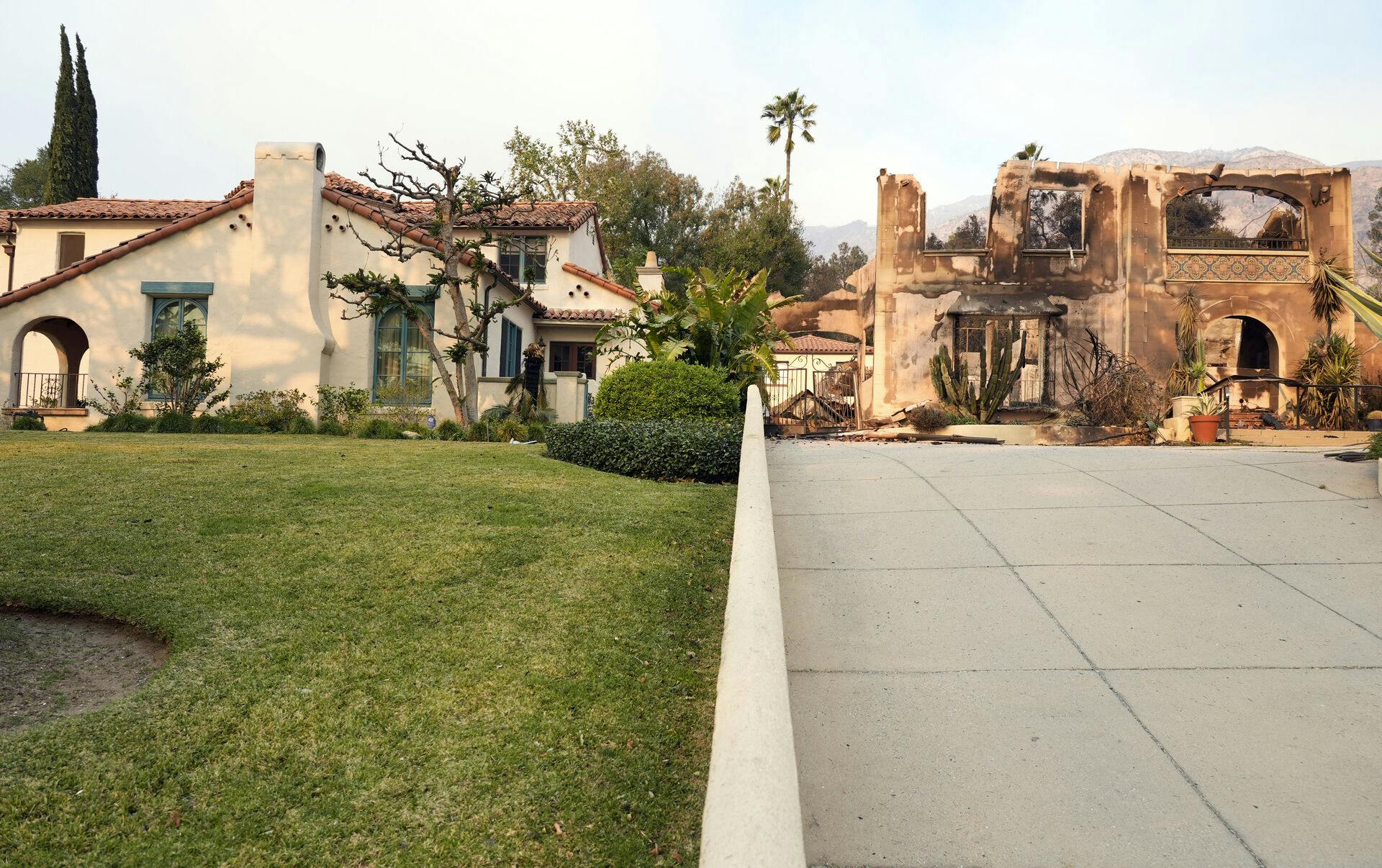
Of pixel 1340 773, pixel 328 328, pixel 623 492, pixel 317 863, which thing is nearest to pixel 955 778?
pixel 1340 773

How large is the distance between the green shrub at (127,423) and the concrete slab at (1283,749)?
1755cm

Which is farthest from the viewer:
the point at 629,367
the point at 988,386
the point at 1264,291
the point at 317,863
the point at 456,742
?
the point at 1264,291

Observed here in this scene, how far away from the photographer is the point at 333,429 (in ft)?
55.8

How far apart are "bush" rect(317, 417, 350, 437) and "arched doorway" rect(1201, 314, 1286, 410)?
19338 mm

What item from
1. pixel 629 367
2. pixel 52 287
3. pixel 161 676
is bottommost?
pixel 161 676

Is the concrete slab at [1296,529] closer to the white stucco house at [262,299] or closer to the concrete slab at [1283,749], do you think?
the concrete slab at [1283,749]

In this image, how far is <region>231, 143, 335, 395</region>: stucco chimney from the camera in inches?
706

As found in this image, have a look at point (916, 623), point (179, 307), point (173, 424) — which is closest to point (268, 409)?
point (173, 424)

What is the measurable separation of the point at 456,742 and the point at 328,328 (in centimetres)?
1703

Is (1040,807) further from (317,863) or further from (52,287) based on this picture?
(52,287)

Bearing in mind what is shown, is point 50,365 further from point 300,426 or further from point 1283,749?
point 1283,749

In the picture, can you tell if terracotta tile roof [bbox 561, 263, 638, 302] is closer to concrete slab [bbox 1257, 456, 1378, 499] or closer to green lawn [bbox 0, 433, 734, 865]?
green lawn [bbox 0, 433, 734, 865]

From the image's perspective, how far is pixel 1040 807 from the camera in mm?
3018

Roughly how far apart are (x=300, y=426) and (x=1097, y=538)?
15080 millimetres
